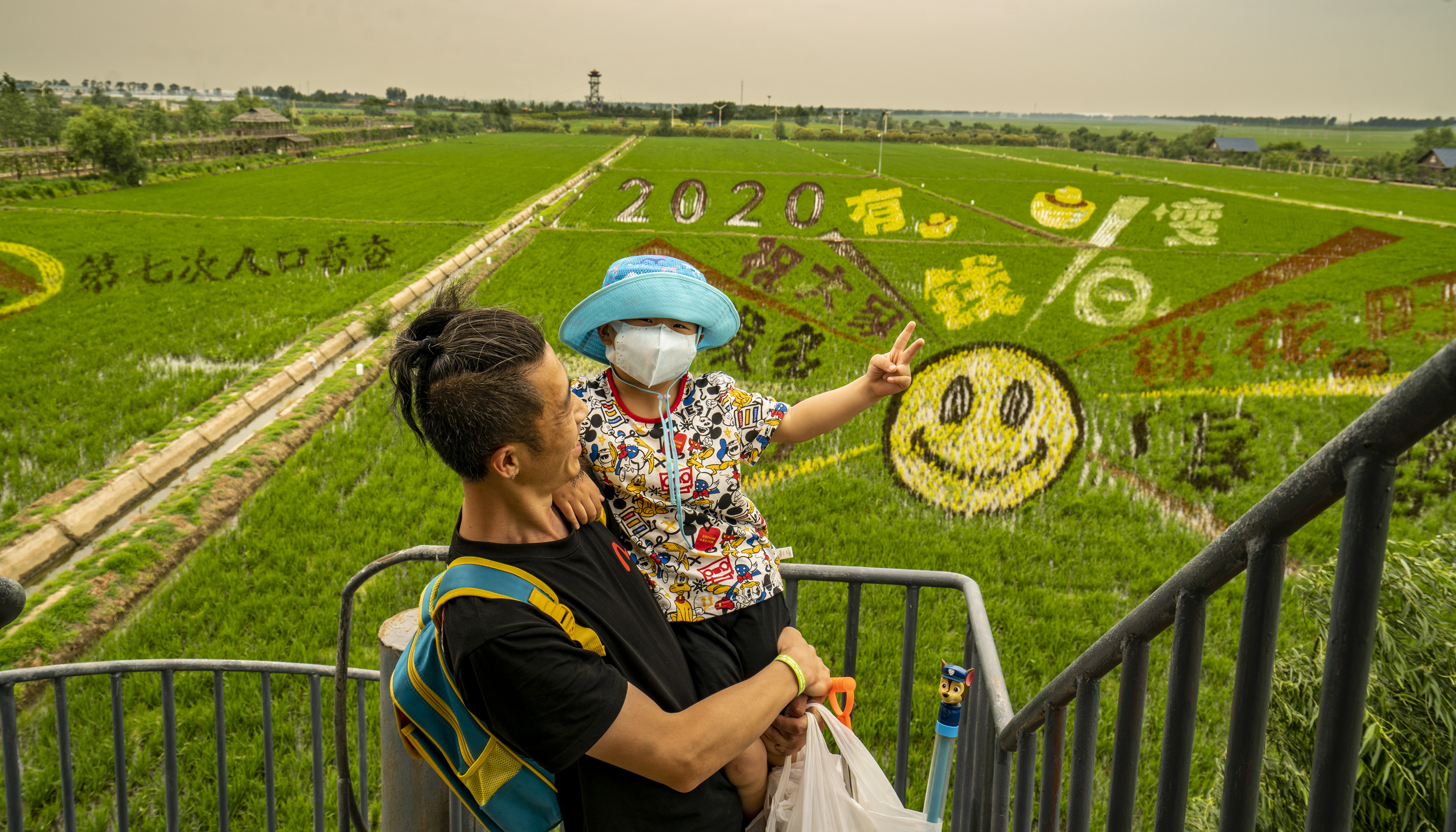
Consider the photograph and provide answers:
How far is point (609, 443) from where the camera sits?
5.13 ft

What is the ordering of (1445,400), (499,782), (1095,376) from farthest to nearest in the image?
(1095,376), (499,782), (1445,400)

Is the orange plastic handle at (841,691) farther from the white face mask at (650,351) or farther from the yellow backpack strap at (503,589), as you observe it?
the white face mask at (650,351)

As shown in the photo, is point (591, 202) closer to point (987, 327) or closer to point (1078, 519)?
point (987, 327)

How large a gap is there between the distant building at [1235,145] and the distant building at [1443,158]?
12.5m

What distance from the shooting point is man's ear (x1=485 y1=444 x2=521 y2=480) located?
42.3 inches

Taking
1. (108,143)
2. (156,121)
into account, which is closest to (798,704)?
(108,143)

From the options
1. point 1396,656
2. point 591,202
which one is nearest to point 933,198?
point 591,202

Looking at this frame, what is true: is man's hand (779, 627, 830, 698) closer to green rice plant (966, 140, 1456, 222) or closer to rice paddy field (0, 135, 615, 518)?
rice paddy field (0, 135, 615, 518)

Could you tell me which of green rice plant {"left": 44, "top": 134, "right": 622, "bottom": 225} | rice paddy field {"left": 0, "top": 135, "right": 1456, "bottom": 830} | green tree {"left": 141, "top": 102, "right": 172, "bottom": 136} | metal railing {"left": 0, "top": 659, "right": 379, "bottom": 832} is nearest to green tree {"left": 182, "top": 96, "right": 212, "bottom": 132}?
green tree {"left": 141, "top": 102, "right": 172, "bottom": 136}

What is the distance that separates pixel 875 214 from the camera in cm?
1864

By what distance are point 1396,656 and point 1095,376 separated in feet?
31.9

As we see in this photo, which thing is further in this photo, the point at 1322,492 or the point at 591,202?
the point at 591,202

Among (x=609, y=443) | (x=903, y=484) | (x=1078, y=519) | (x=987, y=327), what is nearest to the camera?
(x=609, y=443)

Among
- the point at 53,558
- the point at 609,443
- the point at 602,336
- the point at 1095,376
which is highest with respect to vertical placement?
the point at 602,336
